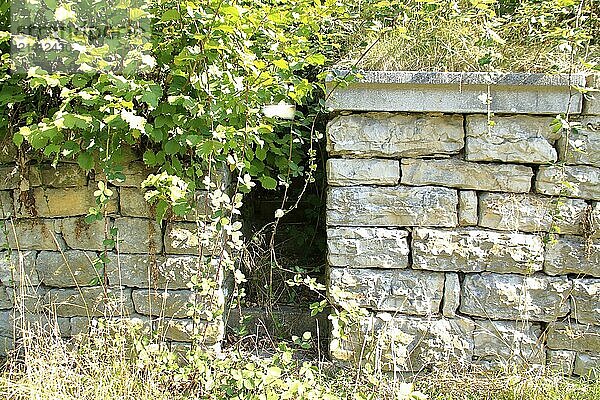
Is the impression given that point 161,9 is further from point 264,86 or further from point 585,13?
point 585,13

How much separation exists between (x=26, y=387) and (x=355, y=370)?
157cm

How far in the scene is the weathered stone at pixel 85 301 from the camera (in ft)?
10.2

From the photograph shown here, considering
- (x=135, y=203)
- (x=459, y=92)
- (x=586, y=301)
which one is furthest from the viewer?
(x=135, y=203)

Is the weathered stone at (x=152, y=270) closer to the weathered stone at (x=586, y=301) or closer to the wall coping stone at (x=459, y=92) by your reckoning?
the wall coping stone at (x=459, y=92)

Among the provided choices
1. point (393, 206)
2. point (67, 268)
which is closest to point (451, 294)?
point (393, 206)

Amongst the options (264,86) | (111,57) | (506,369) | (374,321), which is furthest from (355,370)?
(111,57)

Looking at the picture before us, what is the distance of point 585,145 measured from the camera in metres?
2.79

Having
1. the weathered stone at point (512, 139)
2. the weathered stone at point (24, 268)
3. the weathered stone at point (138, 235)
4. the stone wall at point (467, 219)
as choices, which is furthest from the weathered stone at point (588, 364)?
the weathered stone at point (24, 268)

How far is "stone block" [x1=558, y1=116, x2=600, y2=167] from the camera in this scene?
278 cm

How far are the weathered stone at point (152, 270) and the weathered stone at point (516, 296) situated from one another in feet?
4.49

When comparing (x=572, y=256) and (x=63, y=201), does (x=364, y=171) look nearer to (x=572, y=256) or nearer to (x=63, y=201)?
(x=572, y=256)

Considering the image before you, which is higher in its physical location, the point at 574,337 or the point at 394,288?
the point at 394,288

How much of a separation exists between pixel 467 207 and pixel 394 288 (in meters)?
0.54

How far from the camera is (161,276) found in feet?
10.1
